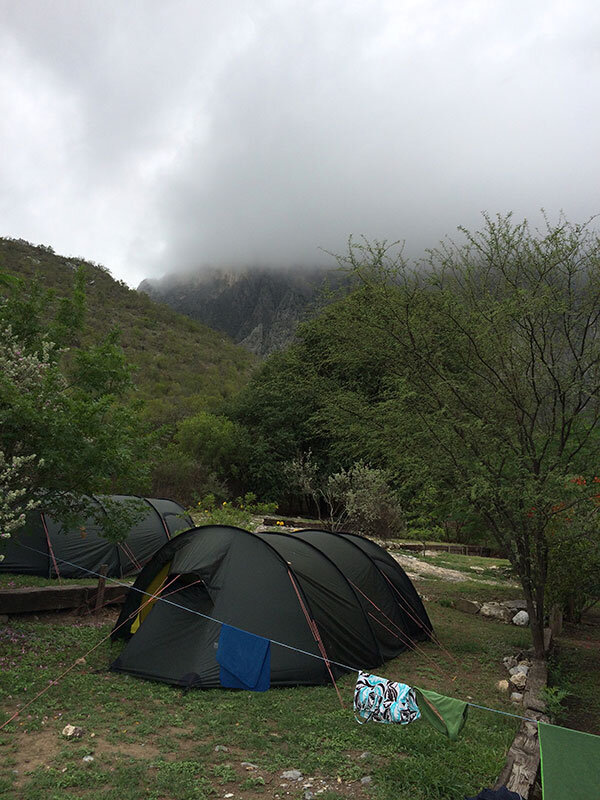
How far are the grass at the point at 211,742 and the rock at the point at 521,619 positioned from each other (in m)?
4.48

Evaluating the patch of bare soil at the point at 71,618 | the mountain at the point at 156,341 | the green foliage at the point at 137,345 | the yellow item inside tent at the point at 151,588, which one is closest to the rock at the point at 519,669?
the yellow item inside tent at the point at 151,588

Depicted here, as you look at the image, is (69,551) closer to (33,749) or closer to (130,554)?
(130,554)

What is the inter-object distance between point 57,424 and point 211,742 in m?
4.24

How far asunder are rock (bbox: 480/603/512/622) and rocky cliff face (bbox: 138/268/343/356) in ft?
170

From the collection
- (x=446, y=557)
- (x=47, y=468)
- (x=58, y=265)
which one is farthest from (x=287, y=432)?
(x=58, y=265)

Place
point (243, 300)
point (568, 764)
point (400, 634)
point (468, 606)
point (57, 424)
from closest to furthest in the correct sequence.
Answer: point (568, 764) → point (57, 424) → point (400, 634) → point (468, 606) → point (243, 300)

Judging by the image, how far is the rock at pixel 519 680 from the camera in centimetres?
793

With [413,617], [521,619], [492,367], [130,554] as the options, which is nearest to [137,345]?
[130,554]

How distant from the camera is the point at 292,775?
4684 millimetres

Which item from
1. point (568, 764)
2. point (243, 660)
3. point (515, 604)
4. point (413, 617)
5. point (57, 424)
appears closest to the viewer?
point (568, 764)

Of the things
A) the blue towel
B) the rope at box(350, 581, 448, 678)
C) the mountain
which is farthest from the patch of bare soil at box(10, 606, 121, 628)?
the mountain

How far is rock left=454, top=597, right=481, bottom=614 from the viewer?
1251 cm

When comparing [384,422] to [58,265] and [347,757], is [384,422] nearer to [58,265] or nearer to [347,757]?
[347,757]

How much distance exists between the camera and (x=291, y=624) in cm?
726
